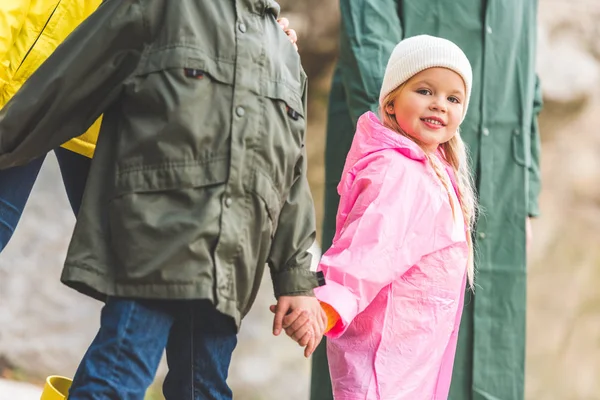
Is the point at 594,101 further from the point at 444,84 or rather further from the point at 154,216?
the point at 154,216

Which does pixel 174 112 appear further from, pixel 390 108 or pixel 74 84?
pixel 390 108

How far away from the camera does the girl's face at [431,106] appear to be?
2.37 m

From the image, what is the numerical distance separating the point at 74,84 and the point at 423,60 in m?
0.91

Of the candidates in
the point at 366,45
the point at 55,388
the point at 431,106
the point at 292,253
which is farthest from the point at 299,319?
the point at 366,45

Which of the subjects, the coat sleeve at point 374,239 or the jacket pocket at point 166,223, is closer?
the jacket pocket at point 166,223

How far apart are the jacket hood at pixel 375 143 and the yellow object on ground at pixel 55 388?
0.74m

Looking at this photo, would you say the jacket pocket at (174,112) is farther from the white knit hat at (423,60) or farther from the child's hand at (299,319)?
the white knit hat at (423,60)

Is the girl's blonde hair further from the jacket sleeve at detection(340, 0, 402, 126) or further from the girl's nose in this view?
the jacket sleeve at detection(340, 0, 402, 126)

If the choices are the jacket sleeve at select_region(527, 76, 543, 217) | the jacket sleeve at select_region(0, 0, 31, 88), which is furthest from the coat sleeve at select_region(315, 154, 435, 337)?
the jacket sleeve at select_region(527, 76, 543, 217)

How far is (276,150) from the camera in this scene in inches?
72.7

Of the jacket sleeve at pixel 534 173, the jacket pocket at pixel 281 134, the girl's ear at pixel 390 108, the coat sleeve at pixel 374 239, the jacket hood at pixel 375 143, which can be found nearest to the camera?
the jacket pocket at pixel 281 134

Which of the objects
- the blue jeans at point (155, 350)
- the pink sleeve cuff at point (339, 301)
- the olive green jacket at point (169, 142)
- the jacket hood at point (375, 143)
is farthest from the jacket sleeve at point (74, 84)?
the jacket hood at point (375, 143)

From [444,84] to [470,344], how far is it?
0.78 metres

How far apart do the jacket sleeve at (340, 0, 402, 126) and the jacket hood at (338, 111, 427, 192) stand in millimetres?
318
